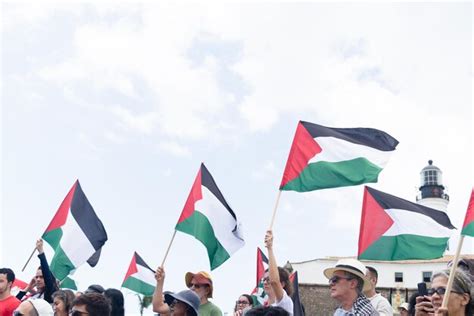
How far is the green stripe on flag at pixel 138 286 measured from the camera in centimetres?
1276

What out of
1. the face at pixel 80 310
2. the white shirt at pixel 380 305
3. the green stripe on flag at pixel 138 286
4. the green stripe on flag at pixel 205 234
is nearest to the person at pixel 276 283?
the white shirt at pixel 380 305

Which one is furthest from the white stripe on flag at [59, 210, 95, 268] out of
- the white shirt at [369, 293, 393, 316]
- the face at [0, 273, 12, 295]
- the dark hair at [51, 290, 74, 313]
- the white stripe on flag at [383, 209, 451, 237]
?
the white shirt at [369, 293, 393, 316]

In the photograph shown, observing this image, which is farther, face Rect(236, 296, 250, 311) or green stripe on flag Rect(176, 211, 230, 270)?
face Rect(236, 296, 250, 311)

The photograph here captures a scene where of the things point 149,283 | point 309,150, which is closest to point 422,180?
point 149,283

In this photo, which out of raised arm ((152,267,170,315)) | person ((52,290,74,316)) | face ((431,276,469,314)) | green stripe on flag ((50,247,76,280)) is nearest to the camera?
face ((431,276,469,314))

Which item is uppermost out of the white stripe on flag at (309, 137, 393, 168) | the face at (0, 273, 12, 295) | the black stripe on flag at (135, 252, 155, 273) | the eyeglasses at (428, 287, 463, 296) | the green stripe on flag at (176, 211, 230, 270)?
the white stripe on flag at (309, 137, 393, 168)

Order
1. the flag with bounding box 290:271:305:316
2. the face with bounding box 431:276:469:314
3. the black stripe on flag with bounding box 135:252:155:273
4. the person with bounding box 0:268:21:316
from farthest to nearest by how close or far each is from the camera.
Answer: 1. the black stripe on flag with bounding box 135:252:155:273
2. the person with bounding box 0:268:21:316
3. the flag with bounding box 290:271:305:316
4. the face with bounding box 431:276:469:314

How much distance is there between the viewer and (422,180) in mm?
57062

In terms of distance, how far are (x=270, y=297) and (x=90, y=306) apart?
2.02 m

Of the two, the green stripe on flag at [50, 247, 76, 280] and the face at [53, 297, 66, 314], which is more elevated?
the green stripe on flag at [50, 247, 76, 280]

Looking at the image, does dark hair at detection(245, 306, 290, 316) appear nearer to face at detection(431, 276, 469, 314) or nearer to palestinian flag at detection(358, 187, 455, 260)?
face at detection(431, 276, 469, 314)

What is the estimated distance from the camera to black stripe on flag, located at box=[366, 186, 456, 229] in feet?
28.4

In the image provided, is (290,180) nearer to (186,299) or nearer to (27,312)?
(186,299)

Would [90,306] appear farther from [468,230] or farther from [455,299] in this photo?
[468,230]
